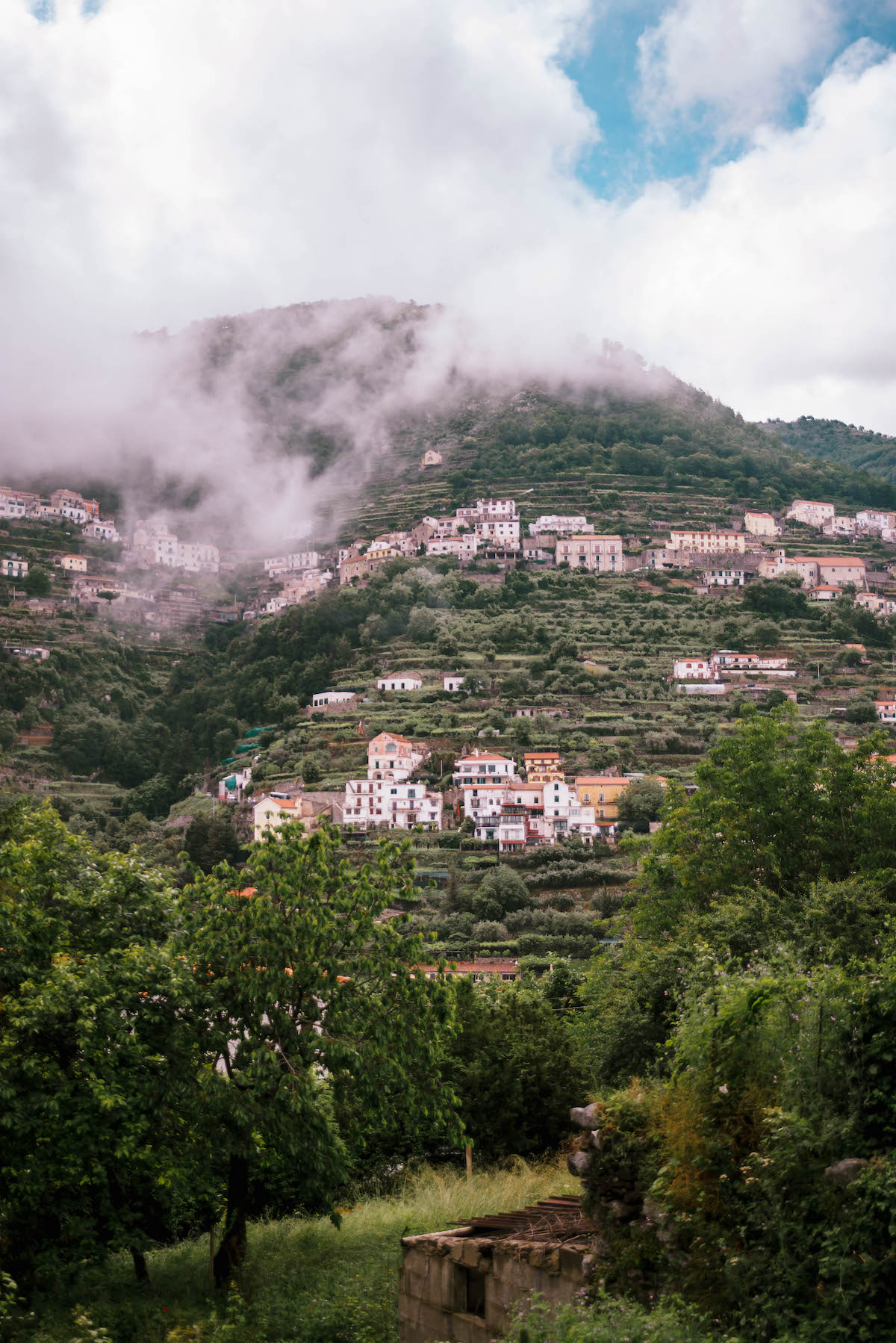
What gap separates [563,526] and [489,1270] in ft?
393

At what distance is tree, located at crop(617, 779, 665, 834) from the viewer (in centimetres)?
6831

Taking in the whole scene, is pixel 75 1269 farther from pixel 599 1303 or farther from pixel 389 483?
pixel 389 483

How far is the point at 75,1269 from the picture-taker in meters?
11.9

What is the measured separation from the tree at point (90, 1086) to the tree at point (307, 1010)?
453 millimetres

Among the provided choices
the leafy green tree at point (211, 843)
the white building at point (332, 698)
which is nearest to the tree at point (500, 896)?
the leafy green tree at point (211, 843)

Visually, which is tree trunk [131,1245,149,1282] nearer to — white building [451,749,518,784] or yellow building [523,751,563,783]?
yellow building [523,751,563,783]

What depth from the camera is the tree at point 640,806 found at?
68.3m

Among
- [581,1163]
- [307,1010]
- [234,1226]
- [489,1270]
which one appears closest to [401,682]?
[307,1010]

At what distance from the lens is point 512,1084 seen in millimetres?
16844

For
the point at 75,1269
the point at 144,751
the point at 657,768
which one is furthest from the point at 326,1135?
the point at 144,751

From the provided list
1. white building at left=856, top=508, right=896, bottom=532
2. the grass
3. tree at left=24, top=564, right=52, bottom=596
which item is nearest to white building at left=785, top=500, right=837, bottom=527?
white building at left=856, top=508, right=896, bottom=532

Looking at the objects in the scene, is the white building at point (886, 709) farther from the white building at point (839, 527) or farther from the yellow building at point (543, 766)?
the white building at point (839, 527)

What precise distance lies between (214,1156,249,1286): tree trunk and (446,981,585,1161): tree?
416cm

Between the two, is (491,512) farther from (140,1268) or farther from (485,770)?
(140,1268)
